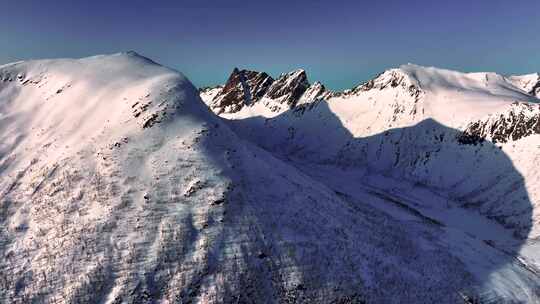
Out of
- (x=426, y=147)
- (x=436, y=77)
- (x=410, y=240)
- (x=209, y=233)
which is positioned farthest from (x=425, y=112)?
(x=209, y=233)

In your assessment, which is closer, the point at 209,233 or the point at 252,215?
the point at 209,233

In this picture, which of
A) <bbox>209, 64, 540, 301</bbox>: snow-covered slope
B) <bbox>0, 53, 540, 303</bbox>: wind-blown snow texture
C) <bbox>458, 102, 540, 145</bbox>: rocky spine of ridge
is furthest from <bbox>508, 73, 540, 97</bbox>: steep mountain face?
<bbox>0, 53, 540, 303</bbox>: wind-blown snow texture

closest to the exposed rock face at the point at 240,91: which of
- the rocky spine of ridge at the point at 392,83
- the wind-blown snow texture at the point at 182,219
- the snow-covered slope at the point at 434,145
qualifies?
the snow-covered slope at the point at 434,145

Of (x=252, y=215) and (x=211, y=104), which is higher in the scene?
(x=252, y=215)

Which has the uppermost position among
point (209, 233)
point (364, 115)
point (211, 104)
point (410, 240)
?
point (209, 233)

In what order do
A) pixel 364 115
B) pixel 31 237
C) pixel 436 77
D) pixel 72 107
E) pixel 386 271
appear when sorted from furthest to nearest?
pixel 436 77 → pixel 364 115 → pixel 72 107 → pixel 386 271 → pixel 31 237

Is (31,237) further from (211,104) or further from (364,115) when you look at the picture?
(211,104)

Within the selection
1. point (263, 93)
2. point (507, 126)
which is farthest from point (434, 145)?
point (263, 93)
